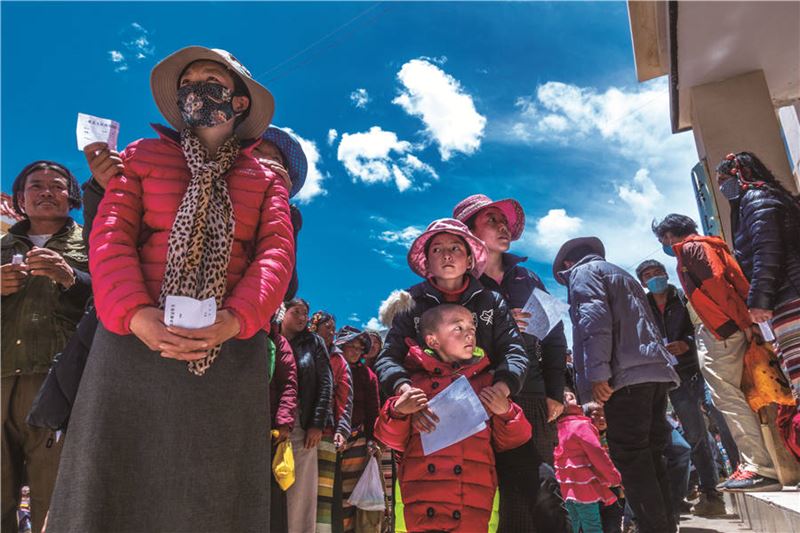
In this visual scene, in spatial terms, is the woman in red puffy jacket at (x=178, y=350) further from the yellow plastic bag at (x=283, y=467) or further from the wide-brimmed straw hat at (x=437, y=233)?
the yellow plastic bag at (x=283, y=467)

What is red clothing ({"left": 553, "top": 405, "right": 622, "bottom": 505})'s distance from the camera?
16.7 ft

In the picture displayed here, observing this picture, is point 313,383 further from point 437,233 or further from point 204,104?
point 204,104

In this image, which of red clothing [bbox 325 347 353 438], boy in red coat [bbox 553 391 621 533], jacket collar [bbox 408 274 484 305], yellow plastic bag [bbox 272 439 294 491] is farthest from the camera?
red clothing [bbox 325 347 353 438]

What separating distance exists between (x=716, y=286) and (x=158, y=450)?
4.08m

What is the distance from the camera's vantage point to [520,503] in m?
2.56

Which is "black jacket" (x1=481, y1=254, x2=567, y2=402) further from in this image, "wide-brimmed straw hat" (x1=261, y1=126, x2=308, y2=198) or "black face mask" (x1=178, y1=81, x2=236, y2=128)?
"black face mask" (x1=178, y1=81, x2=236, y2=128)

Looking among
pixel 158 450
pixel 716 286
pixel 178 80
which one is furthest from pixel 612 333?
pixel 178 80

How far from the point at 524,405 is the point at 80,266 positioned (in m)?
2.72

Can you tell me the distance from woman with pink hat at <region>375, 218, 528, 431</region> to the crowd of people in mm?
13

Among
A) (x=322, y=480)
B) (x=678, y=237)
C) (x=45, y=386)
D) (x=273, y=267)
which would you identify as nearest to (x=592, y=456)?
(x=678, y=237)

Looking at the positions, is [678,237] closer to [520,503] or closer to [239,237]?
[520,503]

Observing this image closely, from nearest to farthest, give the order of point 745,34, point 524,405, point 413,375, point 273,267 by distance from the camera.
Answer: point 273,267
point 413,375
point 524,405
point 745,34

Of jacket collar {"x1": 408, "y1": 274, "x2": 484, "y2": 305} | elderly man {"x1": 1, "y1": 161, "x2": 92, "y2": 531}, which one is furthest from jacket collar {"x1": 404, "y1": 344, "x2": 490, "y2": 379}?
elderly man {"x1": 1, "y1": 161, "x2": 92, "y2": 531}

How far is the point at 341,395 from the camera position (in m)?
5.68
